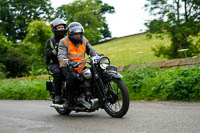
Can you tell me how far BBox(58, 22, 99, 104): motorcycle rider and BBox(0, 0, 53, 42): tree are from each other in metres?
60.8

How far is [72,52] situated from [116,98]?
1.37m

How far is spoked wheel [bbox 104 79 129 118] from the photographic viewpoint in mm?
6234

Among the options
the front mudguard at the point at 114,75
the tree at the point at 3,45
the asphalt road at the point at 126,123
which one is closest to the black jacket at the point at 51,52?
the asphalt road at the point at 126,123

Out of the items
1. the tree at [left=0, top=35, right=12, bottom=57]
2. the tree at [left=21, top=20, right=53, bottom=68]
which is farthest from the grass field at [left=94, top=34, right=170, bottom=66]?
the tree at [left=0, top=35, right=12, bottom=57]

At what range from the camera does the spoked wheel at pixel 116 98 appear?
623cm

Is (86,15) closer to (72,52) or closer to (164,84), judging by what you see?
(164,84)

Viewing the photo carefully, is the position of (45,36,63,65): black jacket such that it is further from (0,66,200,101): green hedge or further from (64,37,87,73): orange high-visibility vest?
(0,66,200,101): green hedge

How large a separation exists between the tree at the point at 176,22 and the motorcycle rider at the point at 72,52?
68.8ft

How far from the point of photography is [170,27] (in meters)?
27.4

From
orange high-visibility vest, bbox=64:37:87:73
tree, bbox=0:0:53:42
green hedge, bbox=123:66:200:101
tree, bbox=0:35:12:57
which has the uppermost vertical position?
tree, bbox=0:0:53:42

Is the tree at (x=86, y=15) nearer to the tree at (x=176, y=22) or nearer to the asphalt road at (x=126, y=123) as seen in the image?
the tree at (x=176, y=22)

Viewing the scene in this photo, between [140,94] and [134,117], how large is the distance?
372 cm

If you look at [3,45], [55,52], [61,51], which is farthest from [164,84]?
[3,45]

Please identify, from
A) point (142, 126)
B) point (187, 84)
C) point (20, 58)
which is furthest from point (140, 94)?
point (20, 58)
